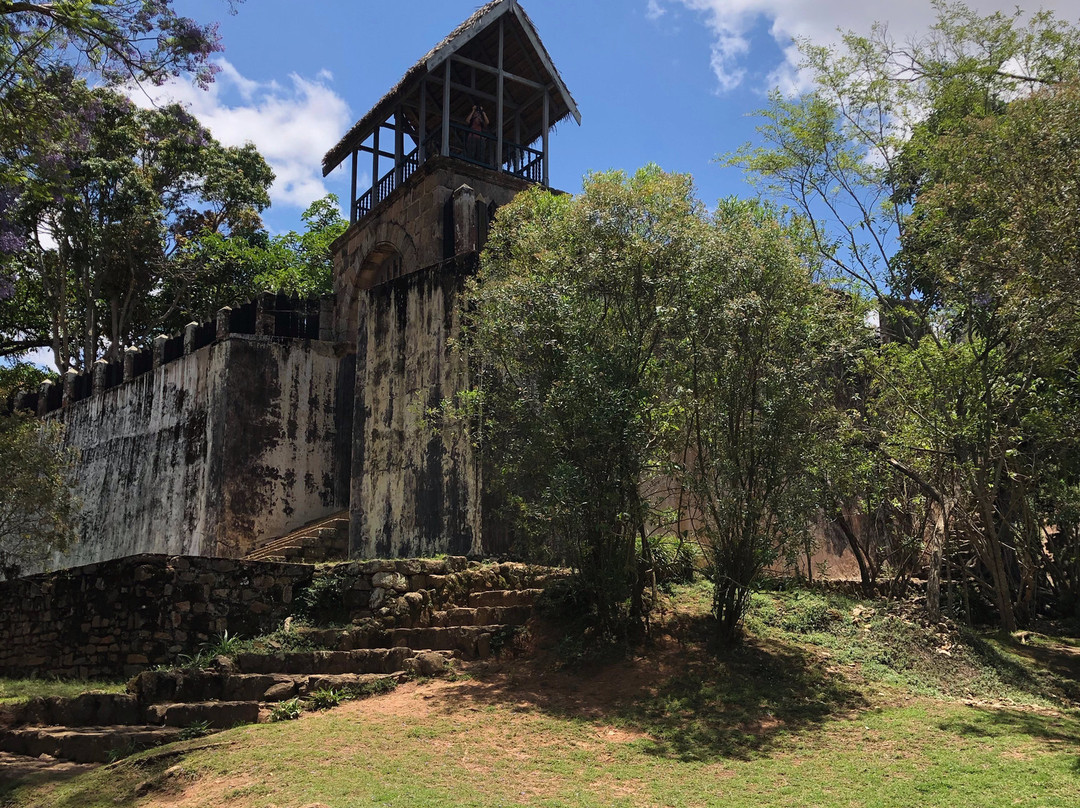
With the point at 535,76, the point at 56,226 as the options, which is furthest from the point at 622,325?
the point at 56,226

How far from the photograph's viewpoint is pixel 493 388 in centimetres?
1010

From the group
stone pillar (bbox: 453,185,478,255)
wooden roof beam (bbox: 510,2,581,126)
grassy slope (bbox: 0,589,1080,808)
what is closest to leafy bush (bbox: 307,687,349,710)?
grassy slope (bbox: 0,589,1080,808)

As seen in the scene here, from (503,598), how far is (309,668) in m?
2.31

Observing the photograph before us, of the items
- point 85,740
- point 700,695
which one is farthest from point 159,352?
point 700,695

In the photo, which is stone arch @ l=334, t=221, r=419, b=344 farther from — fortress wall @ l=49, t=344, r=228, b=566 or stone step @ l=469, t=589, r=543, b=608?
stone step @ l=469, t=589, r=543, b=608

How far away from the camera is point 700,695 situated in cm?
805

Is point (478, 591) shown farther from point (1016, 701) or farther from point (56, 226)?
point (56, 226)

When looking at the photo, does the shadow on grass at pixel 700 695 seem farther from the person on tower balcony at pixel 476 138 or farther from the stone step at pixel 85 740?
the person on tower balcony at pixel 476 138

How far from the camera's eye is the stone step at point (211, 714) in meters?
7.76

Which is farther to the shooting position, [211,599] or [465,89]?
[465,89]

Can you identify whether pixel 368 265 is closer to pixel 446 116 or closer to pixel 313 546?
pixel 446 116

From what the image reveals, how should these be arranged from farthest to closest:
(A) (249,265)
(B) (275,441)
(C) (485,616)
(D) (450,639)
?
(A) (249,265) < (B) (275,441) < (C) (485,616) < (D) (450,639)

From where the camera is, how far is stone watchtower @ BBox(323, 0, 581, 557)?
13125 millimetres

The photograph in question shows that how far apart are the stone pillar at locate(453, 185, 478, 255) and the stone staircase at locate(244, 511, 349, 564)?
508 cm
